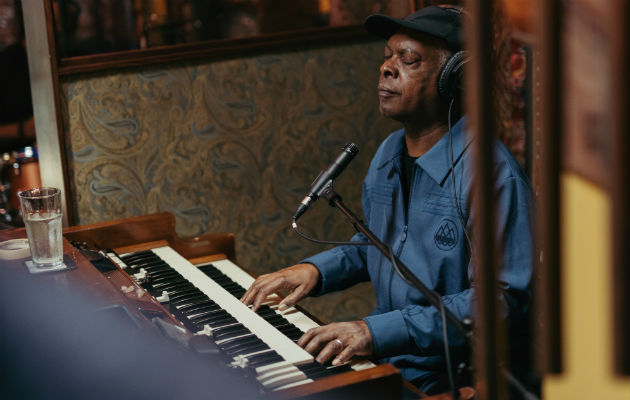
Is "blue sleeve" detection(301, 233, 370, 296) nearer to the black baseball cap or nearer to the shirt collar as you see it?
the shirt collar

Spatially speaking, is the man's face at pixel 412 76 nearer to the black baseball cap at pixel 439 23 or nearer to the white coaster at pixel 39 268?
the black baseball cap at pixel 439 23

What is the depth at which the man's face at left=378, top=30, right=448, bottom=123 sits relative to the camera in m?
1.77

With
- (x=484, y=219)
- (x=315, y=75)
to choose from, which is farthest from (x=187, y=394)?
(x=315, y=75)

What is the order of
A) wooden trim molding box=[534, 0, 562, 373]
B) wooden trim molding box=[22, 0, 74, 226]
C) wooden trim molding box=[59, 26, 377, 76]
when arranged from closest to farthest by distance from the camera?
wooden trim molding box=[534, 0, 562, 373] < wooden trim molding box=[22, 0, 74, 226] < wooden trim molding box=[59, 26, 377, 76]

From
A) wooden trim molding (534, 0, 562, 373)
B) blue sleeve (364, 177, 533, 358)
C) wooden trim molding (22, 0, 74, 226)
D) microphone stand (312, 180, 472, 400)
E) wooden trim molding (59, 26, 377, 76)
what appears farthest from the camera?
wooden trim molding (59, 26, 377, 76)

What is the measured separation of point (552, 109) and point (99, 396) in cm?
78

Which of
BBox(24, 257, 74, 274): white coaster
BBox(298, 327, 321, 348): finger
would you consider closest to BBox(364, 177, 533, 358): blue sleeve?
BBox(298, 327, 321, 348): finger

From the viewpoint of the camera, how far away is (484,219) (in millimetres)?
630

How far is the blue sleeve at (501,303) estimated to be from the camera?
1.49 meters

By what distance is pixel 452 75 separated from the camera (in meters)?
1.71

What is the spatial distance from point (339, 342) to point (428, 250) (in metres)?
0.40

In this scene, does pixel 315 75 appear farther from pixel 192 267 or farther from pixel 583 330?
pixel 583 330

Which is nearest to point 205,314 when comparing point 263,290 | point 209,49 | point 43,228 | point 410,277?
point 263,290

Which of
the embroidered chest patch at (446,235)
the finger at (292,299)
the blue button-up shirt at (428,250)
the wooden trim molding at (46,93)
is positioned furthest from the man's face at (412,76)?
the wooden trim molding at (46,93)
